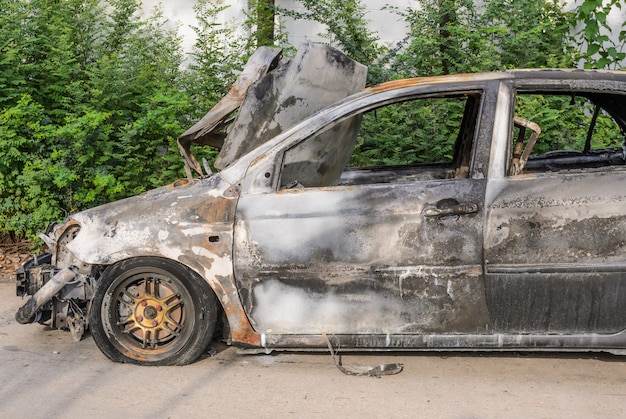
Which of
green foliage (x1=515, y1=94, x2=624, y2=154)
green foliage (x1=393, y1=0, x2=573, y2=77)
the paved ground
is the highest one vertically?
green foliage (x1=393, y1=0, x2=573, y2=77)

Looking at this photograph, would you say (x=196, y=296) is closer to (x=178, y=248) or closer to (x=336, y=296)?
(x=178, y=248)

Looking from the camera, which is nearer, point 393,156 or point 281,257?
point 281,257

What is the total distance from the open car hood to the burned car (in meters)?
0.44

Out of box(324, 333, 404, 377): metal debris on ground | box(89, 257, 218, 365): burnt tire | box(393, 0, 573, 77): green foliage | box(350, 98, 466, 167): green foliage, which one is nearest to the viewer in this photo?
box(324, 333, 404, 377): metal debris on ground

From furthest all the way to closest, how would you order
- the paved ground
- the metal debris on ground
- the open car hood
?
the open car hood, the metal debris on ground, the paved ground

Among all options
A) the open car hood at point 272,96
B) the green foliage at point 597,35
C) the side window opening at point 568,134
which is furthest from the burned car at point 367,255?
the green foliage at point 597,35

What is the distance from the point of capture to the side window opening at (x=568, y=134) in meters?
6.08

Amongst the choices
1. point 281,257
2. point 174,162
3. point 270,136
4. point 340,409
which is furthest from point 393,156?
point 340,409

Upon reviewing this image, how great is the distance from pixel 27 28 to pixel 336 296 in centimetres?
576

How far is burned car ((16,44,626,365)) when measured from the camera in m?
4.45

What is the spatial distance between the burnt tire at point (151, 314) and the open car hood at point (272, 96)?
87cm

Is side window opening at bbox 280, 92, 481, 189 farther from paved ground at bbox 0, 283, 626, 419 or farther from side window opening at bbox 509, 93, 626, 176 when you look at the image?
paved ground at bbox 0, 283, 626, 419

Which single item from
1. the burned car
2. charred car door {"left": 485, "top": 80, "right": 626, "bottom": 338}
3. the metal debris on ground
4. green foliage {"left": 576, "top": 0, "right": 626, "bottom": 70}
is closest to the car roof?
the burned car

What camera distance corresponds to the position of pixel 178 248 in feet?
15.5
